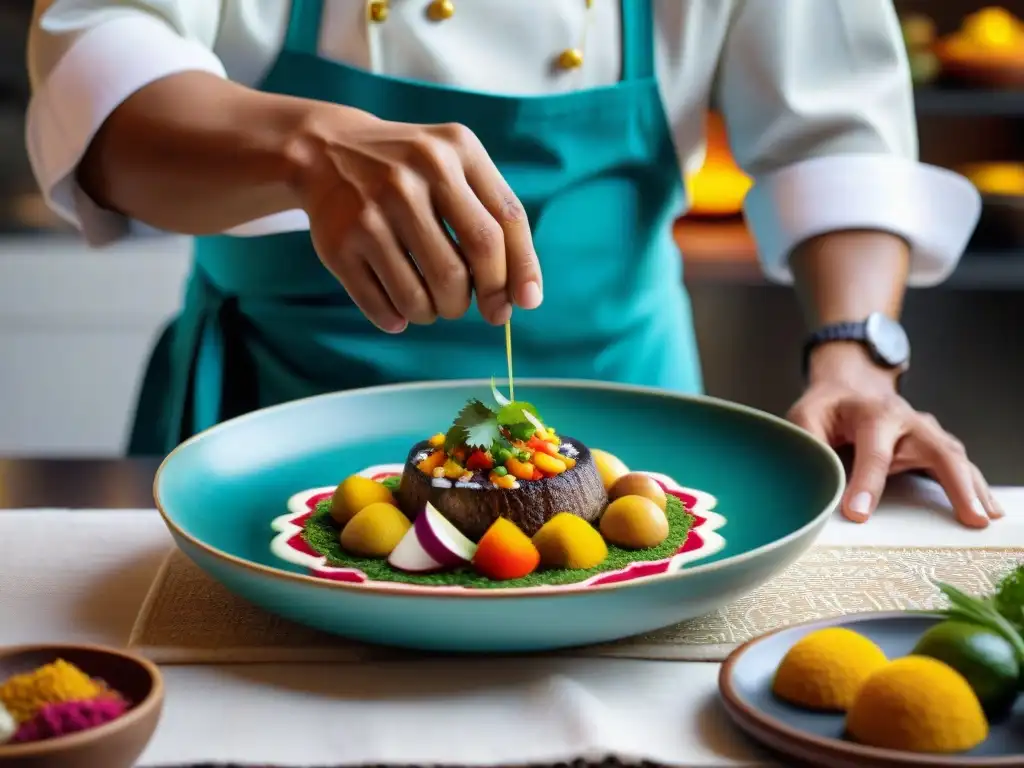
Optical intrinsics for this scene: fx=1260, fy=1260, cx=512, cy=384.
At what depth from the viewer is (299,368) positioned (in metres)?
1.59

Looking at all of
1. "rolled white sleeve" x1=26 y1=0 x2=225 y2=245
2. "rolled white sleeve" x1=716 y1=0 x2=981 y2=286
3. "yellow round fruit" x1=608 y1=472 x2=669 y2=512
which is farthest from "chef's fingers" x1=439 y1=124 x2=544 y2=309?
"rolled white sleeve" x1=716 y1=0 x2=981 y2=286

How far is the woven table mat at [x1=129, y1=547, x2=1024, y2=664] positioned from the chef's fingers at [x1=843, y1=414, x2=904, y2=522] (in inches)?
3.9

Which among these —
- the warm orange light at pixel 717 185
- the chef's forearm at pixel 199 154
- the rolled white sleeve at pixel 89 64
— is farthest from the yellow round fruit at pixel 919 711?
the warm orange light at pixel 717 185

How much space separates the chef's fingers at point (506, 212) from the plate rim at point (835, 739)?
331 mm

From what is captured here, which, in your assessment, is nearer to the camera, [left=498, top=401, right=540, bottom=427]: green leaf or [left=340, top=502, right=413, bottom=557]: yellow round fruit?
[left=340, top=502, right=413, bottom=557]: yellow round fruit

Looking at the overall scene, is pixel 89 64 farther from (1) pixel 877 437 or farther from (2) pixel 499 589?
(1) pixel 877 437

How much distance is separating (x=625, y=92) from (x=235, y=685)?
0.94 m

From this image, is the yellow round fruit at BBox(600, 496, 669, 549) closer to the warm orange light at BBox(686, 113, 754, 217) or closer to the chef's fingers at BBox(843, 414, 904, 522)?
the chef's fingers at BBox(843, 414, 904, 522)

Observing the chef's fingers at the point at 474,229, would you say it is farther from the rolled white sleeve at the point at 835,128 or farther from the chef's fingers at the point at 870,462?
the rolled white sleeve at the point at 835,128

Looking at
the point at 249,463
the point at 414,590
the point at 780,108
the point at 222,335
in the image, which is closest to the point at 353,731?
the point at 414,590

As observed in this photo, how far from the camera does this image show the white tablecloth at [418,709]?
2.51 ft

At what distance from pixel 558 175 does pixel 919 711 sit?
969 millimetres

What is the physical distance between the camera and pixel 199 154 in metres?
1.17

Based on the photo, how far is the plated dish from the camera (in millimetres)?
953
